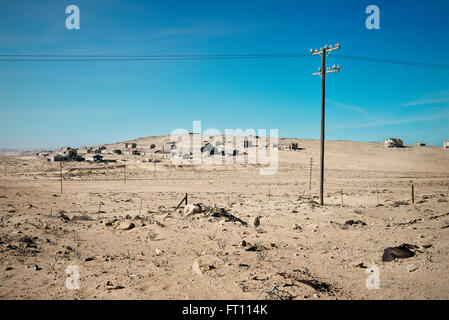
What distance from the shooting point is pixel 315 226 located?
33.0 feet

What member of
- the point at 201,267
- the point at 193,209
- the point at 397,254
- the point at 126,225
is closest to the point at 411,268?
the point at 397,254

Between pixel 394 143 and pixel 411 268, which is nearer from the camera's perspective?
pixel 411 268

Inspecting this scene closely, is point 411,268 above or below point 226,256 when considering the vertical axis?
above

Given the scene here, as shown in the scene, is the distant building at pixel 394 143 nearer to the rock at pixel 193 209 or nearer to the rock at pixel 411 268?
the rock at pixel 193 209

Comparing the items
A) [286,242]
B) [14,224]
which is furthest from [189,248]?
[14,224]

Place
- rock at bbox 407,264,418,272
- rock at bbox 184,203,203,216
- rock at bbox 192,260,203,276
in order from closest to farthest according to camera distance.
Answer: rock at bbox 407,264,418,272
rock at bbox 192,260,203,276
rock at bbox 184,203,203,216

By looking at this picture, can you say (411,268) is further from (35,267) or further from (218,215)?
(35,267)

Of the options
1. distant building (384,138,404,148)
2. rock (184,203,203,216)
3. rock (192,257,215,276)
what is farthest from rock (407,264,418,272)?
distant building (384,138,404,148)

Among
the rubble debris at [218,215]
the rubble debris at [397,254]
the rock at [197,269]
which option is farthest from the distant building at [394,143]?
the rock at [197,269]

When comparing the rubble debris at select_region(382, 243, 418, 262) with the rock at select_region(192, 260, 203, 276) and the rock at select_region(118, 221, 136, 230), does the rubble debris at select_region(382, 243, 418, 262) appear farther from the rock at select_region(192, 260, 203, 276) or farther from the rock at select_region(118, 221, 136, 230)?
the rock at select_region(118, 221, 136, 230)

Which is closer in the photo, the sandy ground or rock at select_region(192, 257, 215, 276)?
the sandy ground
